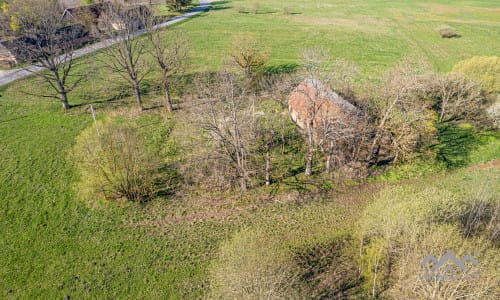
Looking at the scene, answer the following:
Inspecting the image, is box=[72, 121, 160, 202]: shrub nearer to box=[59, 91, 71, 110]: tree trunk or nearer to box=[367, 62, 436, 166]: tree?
box=[59, 91, 71, 110]: tree trunk

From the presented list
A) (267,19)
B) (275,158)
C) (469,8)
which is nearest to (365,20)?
(267,19)

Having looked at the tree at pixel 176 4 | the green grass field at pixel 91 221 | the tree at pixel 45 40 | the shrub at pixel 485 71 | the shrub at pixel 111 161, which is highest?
the tree at pixel 176 4

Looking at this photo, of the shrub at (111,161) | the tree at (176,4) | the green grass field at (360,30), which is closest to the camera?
the shrub at (111,161)

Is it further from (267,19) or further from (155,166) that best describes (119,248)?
(267,19)

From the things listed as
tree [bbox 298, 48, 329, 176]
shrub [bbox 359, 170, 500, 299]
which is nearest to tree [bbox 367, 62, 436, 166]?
tree [bbox 298, 48, 329, 176]

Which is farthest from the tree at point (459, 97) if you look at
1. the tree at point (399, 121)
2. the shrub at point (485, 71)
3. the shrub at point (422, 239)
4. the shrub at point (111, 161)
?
the shrub at point (111, 161)

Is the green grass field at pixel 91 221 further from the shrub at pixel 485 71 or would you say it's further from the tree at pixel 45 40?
the shrub at pixel 485 71

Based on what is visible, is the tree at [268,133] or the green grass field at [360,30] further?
the green grass field at [360,30]
